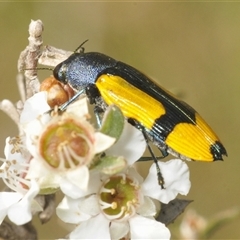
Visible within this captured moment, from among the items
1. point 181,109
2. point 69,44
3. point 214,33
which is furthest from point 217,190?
point 181,109

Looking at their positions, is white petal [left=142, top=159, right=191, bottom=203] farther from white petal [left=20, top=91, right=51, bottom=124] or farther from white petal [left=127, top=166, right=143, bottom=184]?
white petal [left=20, top=91, right=51, bottom=124]

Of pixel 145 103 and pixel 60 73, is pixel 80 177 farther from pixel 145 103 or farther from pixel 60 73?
pixel 60 73

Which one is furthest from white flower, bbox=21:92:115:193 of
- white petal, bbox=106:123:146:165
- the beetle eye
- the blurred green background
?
the blurred green background

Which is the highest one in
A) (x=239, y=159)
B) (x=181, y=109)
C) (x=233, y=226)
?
(x=181, y=109)

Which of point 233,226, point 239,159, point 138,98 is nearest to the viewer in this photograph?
point 138,98

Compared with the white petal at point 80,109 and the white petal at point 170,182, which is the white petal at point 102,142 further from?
the white petal at point 170,182

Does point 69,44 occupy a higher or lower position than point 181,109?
lower

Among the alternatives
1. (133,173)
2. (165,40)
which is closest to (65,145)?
(133,173)

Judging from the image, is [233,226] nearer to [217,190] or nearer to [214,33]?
[217,190]
